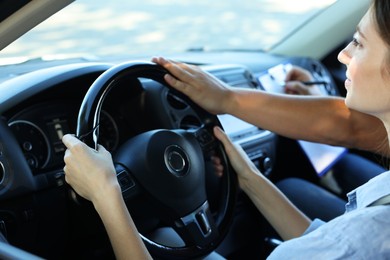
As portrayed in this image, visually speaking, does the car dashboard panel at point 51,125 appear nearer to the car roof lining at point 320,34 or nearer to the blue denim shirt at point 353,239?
the blue denim shirt at point 353,239

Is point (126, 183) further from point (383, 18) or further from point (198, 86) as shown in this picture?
point (383, 18)

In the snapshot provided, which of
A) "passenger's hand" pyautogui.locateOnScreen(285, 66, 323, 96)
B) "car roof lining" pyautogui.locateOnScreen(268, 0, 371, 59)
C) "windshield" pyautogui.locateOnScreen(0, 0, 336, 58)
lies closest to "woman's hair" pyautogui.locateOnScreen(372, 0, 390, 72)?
"passenger's hand" pyautogui.locateOnScreen(285, 66, 323, 96)

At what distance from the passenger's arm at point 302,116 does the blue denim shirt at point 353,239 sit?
0.59 metres

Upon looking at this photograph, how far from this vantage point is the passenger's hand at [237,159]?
1597 millimetres

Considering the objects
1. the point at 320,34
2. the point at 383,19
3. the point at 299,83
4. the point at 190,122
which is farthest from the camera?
the point at 320,34

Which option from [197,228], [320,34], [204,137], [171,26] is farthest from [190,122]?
[171,26]

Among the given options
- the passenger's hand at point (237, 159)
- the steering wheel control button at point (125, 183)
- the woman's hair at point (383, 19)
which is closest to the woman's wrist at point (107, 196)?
the steering wheel control button at point (125, 183)

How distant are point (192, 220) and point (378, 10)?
644 mm

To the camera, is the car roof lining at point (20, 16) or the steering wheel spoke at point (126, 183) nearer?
the car roof lining at point (20, 16)

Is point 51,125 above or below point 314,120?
above

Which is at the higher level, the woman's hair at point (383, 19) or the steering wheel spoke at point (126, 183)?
the woman's hair at point (383, 19)

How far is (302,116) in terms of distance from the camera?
1743mm

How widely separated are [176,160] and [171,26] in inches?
76.1

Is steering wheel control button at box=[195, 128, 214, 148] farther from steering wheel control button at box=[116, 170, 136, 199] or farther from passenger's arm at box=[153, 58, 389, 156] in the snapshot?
steering wheel control button at box=[116, 170, 136, 199]
